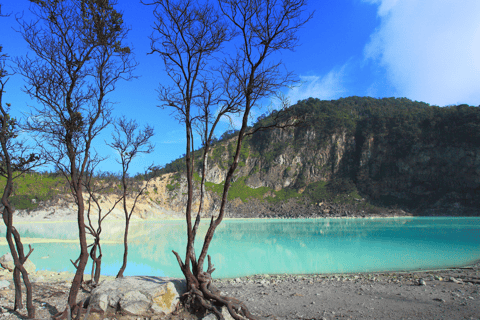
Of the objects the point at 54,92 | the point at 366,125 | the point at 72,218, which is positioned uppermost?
the point at 366,125

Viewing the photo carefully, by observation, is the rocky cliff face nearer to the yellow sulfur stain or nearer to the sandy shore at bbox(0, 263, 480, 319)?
the sandy shore at bbox(0, 263, 480, 319)

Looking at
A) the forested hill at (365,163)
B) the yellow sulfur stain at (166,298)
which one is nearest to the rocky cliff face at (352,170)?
the forested hill at (365,163)

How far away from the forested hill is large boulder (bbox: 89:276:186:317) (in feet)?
233

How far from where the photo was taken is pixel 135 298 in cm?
540

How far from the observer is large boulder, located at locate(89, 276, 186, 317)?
17.4 ft

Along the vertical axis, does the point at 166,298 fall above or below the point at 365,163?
below

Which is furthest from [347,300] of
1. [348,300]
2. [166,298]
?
[166,298]

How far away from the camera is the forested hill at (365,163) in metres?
80.4

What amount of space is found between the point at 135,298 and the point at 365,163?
342 feet

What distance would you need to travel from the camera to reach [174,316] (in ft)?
17.9

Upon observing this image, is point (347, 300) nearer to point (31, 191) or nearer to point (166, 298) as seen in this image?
point (166, 298)

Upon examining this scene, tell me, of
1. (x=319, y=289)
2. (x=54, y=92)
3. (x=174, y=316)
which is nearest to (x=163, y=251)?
(x=319, y=289)

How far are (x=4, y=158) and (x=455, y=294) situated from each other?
1110 centimetres

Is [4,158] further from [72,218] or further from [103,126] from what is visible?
[72,218]
